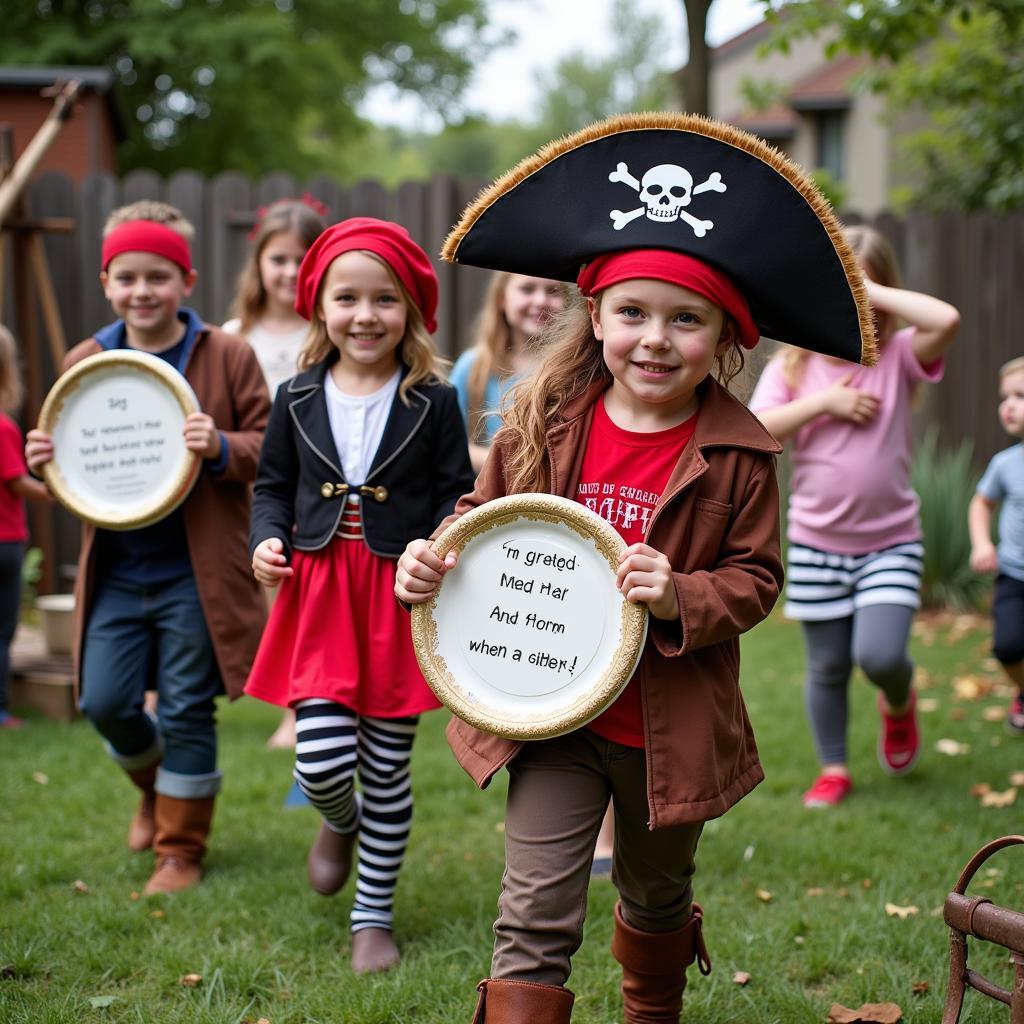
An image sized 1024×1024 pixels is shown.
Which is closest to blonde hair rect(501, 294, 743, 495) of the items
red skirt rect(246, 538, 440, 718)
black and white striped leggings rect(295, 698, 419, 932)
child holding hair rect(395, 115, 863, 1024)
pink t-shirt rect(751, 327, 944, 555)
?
child holding hair rect(395, 115, 863, 1024)

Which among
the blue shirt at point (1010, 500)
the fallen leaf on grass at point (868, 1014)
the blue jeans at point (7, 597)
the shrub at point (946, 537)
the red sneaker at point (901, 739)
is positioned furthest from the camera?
the shrub at point (946, 537)

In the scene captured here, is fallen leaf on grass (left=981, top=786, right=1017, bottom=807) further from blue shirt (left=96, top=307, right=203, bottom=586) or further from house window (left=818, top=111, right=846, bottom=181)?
house window (left=818, top=111, right=846, bottom=181)

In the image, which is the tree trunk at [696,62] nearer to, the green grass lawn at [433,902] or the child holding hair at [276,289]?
the child holding hair at [276,289]

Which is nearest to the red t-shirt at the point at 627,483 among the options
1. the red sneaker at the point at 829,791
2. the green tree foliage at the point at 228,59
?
the red sneaker at the point at 829,791

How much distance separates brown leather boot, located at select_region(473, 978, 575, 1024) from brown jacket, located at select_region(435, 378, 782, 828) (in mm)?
389

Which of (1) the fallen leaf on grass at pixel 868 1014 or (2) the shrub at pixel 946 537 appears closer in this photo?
(1) the fallen leaf on grass at pixel 868 1014

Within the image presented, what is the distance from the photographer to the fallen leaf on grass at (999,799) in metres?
4.75

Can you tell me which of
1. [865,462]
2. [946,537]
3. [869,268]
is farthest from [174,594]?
[946,537]

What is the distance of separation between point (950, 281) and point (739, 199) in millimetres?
7573

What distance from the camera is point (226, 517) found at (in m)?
3.99

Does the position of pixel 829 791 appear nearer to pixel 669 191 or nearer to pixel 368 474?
pixel 368 474

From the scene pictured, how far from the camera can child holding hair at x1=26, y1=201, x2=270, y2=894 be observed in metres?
3.89

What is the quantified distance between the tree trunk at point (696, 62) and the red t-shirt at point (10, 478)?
4555 millimetres

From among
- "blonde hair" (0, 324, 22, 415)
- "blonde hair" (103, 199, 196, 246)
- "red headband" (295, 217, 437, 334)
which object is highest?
"blonde hair" (103, 199, 196, 246)
